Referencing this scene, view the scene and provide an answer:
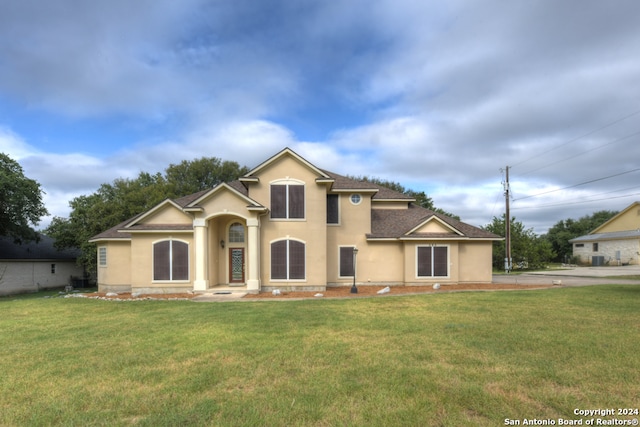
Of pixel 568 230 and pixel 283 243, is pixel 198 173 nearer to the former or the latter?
pixel 283 243

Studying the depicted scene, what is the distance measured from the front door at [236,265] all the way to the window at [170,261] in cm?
229

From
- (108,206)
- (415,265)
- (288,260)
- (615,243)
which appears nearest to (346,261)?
(288,260)

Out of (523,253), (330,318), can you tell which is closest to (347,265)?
(330,318)

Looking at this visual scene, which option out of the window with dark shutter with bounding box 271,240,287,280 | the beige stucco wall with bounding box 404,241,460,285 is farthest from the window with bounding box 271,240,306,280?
the beige stucco wall with bounding box 404,241,460,285

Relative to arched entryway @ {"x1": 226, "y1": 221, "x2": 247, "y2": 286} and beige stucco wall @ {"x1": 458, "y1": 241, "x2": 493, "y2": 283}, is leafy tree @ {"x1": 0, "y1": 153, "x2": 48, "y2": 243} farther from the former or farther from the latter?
beige stucco wall @ {"x1": 458, "y1": 241, "x2": 493, "y2": 283}

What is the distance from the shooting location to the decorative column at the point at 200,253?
53.7 ft

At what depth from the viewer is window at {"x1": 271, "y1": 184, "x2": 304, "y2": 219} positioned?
1725 cm

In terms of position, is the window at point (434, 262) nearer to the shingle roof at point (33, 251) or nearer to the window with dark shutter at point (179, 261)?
the window with dark shutter at point (179, 261)

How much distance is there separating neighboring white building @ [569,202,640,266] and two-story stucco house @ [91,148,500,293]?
3348cm

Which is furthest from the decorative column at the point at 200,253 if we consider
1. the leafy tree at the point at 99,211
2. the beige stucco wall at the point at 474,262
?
the leafy tree at the point at 99,211

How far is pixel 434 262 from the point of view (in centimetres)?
1825

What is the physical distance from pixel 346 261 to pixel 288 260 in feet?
11.7

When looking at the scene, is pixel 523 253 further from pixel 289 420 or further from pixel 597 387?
pixel 289 420

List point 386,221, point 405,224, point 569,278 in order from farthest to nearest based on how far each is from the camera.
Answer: point 569,278
point 386,221
point 405,224
